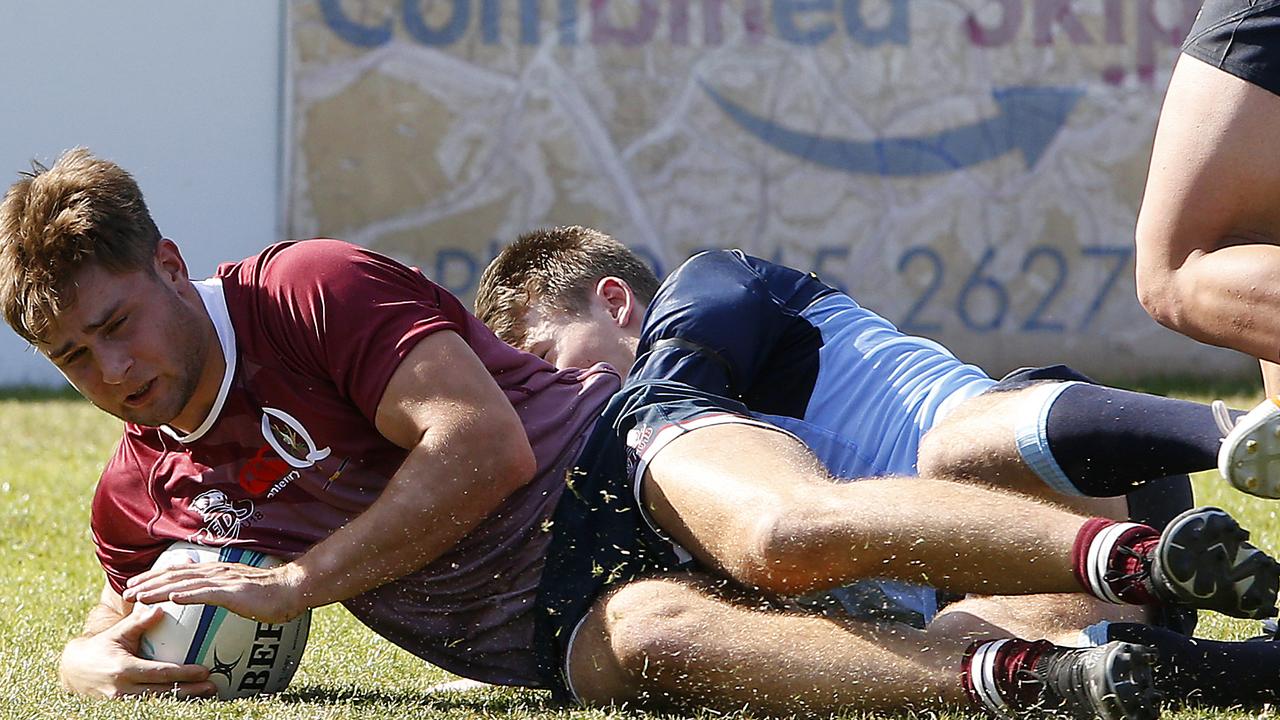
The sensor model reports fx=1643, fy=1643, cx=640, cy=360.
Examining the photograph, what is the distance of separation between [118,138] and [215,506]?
10.4m

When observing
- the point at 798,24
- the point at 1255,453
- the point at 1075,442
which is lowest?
the point at 798,24

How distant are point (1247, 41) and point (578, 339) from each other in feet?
6.86

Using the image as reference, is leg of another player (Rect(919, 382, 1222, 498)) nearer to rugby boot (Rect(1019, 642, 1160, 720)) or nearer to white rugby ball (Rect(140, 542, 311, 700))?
rugby boot (Rect(1019, 642, 1160, 720))

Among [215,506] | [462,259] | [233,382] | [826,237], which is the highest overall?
[233,382]

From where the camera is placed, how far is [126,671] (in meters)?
3.72

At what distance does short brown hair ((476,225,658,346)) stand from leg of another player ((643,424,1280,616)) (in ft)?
4.75

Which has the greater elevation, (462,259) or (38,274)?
(38,274)

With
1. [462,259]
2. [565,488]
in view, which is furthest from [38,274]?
[462,259]

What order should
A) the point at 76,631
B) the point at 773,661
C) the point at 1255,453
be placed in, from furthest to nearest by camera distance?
the point at 76,631 → the point at 773,661 → the point at 1255,453

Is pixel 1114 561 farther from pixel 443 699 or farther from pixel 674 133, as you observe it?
pixel 674 133

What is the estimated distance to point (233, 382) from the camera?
389cm

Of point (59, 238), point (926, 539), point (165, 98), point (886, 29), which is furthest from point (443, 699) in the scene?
point (886, 29)

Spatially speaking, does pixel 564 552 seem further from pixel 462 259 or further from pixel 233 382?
pixel 462 259

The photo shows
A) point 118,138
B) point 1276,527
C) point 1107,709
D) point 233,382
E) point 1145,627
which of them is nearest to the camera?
point 1107,709
